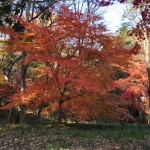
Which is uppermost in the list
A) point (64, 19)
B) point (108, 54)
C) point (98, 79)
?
point (64, 19)

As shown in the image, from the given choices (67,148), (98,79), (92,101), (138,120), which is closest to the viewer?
(67,148)

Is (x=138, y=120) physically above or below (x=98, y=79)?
below

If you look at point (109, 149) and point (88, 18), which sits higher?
point (88, 18)

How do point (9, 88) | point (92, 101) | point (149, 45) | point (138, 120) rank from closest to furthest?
point (149, 45)
point (92, 101)
point (9, 88)
point (138, 120)

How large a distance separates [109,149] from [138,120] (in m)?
18.6

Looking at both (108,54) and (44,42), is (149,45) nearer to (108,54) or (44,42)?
(108,54)

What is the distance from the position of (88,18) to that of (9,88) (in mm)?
8494

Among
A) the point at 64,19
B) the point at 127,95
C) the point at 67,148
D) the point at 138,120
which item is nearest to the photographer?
the point at 67,148

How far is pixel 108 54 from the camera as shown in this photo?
37.4 feet

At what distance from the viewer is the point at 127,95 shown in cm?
1991

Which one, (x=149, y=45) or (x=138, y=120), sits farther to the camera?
(x=138, y=120)

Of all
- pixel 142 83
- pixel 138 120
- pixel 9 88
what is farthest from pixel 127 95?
pixel 9 88

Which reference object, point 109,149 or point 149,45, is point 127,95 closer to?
point 149,45

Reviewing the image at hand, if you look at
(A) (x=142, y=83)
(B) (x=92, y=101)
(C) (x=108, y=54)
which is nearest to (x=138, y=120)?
(A) (x=142, y=83)
